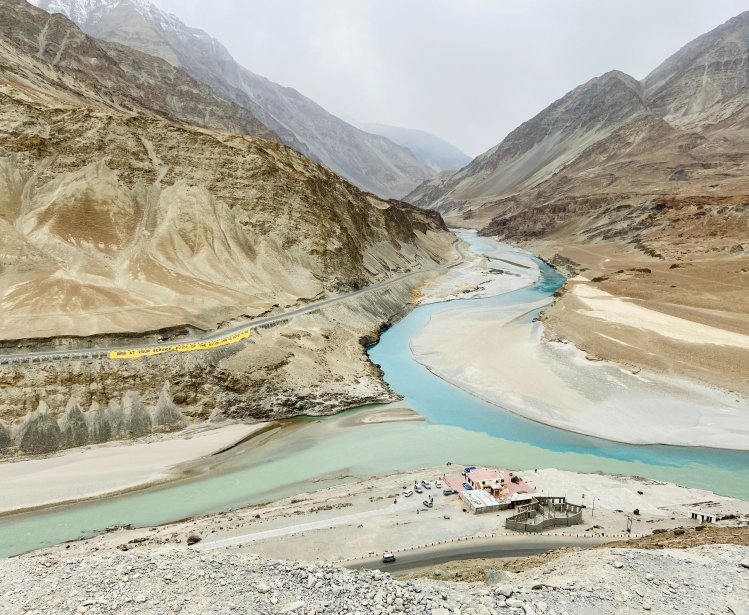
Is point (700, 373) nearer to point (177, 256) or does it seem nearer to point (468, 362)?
point (468, 362)

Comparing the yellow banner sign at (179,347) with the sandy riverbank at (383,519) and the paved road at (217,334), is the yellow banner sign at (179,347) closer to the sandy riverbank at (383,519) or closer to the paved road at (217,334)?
the paved road at (217,334)

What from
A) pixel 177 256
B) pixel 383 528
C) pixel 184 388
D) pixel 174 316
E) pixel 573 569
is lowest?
pixel 383 528

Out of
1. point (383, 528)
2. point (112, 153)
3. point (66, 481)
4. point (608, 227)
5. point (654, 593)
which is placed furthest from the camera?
point (608, 227)

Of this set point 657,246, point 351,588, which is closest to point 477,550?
point 351,588

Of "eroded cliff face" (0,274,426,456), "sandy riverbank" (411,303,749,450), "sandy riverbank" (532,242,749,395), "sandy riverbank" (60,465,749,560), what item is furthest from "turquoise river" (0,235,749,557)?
"sandy riverbank" (532,242,749,395)

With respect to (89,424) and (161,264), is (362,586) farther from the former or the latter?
(161,264)

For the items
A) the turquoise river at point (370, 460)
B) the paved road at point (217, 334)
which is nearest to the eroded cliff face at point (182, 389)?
the paved road at point (217, 334)

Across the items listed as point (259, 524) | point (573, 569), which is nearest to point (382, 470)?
point (259, 524)
